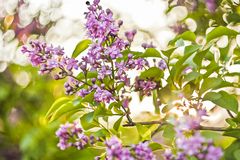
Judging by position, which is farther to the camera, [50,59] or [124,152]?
[50,59]

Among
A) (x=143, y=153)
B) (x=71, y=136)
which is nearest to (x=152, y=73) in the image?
(x=71, y=136)

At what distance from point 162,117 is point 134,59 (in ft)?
0.68

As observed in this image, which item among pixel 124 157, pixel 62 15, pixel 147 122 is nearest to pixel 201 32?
pixel 147 122

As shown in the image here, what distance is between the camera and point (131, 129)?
1352 millimetres

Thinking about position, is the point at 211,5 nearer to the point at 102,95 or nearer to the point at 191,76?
the point at 191,76

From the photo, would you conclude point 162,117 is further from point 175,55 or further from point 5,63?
point 5,63

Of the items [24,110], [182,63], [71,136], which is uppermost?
[182,63]

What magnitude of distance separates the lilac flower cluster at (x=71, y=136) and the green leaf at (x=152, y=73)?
0.21 m

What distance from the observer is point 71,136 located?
952 millimetres

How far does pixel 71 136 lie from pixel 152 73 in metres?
0.24

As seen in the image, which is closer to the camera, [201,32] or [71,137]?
[71,137]

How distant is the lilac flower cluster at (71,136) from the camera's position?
0.94m

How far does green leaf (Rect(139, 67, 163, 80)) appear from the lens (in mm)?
1095

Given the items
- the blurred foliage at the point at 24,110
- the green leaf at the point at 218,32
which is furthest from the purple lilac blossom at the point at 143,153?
the blurred foliage at the point at 24,110
